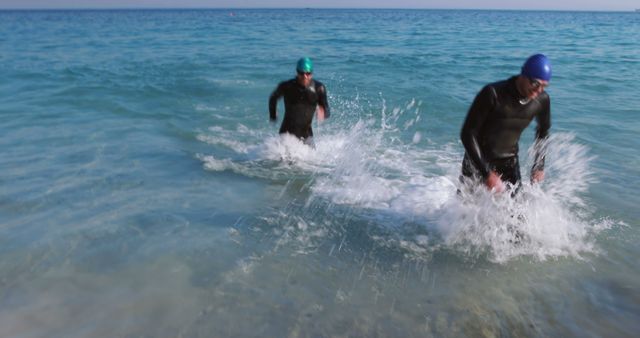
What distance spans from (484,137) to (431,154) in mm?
3799

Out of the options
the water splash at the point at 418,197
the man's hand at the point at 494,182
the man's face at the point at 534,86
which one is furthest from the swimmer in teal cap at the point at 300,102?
the man's face at the point at 534,86

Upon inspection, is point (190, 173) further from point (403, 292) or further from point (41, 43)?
point (41, 43)

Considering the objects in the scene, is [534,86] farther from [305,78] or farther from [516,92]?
[305,78]

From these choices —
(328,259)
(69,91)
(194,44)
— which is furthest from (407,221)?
(194,44)

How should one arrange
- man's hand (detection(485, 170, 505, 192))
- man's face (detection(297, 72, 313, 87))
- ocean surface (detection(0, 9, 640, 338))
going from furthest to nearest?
man's face (detection(297, 72, 313, 87)) → man's hand (detection(485, 170, 505, 192)) → ocean surface (detection(0, 9, 640, 338))

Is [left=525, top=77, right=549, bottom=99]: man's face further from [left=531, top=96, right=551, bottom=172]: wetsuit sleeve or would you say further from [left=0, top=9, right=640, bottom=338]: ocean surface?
[left=0, top=9, right=640, bottom=338]: ocean surface

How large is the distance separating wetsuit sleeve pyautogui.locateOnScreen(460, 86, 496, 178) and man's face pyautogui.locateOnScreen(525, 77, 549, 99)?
0.28m

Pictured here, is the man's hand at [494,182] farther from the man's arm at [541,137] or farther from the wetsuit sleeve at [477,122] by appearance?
the man's arm at [541,137]

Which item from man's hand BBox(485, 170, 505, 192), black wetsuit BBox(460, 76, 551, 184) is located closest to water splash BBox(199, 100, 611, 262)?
man's hand BBox(485, 170, 505, 192)

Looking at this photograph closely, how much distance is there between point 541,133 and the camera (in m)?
4.77

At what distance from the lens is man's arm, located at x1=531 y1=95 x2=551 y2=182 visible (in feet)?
15.2

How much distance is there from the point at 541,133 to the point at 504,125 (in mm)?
436

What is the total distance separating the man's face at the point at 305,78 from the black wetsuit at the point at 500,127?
2727 millimetres

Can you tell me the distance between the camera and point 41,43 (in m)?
27.5
